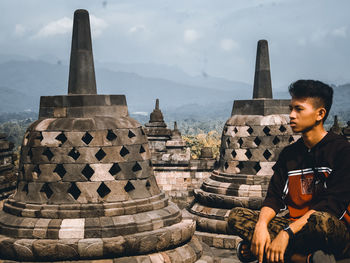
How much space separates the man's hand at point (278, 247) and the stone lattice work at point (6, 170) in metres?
9.96

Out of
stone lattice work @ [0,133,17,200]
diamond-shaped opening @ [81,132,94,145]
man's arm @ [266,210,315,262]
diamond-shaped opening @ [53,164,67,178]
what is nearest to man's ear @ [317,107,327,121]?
man's arm @ [266,210,315,262]

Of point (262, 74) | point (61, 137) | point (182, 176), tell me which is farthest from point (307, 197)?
point (182, 176)

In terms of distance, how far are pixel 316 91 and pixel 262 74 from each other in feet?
26.6

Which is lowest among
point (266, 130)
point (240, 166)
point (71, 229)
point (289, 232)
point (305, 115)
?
point (71, 229)

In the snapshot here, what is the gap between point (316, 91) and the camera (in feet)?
10.6

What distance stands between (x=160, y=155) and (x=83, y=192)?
991cm

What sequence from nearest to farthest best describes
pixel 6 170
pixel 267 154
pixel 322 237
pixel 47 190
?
1. pixel 322 237
2. pixel 47 190
3. pixel 267 154
4. pixel 6 170

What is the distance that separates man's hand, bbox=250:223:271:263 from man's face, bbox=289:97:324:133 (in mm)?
751

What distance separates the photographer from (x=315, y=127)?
10.7 ft

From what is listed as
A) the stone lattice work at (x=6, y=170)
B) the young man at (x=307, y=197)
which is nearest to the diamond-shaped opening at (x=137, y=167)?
the young man at (x=307, y=197)

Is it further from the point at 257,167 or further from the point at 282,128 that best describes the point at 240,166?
the point at 282,128

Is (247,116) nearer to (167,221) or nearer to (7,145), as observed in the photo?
(167,221)

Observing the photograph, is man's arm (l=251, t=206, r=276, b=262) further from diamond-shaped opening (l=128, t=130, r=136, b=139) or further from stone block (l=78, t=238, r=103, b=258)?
diamond-shaped opening (l=128, t=130, r=136, b=139)

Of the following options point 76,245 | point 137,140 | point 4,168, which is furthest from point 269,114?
point 4,168
